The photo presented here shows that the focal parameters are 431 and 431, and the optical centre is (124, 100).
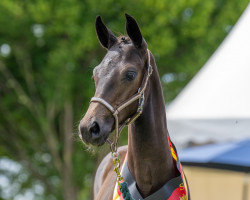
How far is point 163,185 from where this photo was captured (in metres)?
3.07

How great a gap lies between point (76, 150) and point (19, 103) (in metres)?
2.43

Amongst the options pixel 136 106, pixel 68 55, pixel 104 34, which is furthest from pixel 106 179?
pixel 68 55

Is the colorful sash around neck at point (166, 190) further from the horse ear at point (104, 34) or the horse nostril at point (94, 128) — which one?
the horse ear at point (104, 34)

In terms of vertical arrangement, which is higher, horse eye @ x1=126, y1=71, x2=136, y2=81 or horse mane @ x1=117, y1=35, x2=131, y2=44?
horse mane @ x1=117, y1=35, x2=131, y2=44

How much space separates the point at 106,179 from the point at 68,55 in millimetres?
6995

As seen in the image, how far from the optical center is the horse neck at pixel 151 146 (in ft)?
10.00

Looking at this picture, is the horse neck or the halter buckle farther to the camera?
the horse neck

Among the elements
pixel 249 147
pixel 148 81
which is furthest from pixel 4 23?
pixel 148 81

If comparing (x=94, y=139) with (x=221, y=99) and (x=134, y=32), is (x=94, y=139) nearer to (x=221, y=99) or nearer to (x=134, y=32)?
(x=134, y=32)

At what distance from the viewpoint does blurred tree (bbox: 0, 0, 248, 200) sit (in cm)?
1059

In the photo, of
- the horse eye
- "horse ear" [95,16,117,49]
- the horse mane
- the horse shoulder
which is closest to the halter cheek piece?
the horse eye

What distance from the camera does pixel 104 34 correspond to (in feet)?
10.5

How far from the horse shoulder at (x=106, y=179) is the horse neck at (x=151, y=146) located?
2.02ft

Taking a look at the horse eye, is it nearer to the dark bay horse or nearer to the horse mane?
the dark bay horse
